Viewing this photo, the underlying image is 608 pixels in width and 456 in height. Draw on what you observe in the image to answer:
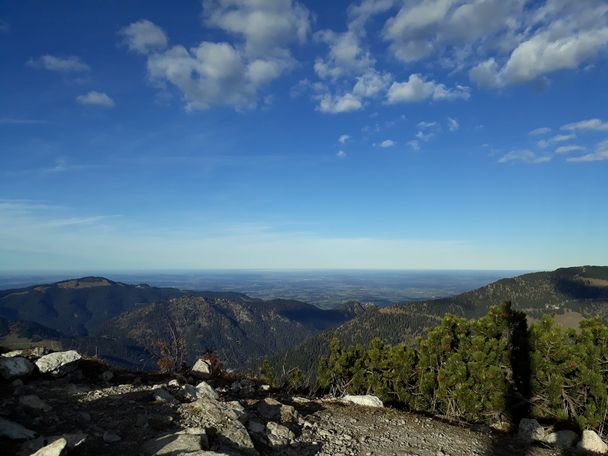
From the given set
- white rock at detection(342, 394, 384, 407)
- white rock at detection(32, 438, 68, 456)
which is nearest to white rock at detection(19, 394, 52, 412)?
white rock at detection(32, 438, 68, 456)

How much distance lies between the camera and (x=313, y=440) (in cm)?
1170

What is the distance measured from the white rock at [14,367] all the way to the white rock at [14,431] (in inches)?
221

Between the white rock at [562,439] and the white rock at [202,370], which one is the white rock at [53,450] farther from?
the white rock at [562,439]

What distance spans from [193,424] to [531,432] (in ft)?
45.9

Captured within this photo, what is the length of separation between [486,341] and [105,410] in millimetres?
18874

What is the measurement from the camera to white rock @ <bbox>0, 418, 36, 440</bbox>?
879cm

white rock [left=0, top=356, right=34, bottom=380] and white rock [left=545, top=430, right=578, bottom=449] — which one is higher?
white rock [left=0, top=356, right=34, bottom=380]

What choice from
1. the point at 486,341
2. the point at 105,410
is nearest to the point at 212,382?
the point at 105,410

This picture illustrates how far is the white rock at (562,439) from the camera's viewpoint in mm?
15537

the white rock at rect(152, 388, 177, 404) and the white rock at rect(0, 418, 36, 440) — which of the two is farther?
the white rock at rect(152, 388, 177, 404)

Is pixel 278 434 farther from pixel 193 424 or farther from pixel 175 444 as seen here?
pixel 175 444

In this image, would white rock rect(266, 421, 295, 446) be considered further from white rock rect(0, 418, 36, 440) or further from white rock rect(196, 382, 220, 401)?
white rock rect(0, 418, 36, 440)

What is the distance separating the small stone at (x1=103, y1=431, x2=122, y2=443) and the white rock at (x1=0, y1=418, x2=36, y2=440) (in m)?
1.49

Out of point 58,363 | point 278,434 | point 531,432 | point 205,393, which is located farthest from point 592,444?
point 58,363
